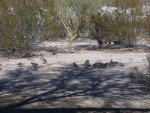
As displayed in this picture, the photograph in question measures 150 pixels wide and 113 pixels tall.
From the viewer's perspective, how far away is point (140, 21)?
2114 centimetres

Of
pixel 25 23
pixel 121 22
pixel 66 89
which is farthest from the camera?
pixel 121 22

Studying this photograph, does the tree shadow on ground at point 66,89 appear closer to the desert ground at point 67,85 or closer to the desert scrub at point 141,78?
the desert ground at point 67,85

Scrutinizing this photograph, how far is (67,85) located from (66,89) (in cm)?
54

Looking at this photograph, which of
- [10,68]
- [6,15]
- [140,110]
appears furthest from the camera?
[6,15]

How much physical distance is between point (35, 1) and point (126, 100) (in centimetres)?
1037

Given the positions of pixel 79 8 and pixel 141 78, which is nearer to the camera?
pixel 141 78

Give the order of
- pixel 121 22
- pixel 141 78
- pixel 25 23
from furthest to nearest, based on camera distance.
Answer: pixel 121 22 < pixel 25 23 < pixel 141 78

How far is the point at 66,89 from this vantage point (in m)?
10.6

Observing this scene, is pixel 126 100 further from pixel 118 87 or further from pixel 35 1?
pixel 35 1

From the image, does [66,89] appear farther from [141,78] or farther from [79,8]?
[79,8]

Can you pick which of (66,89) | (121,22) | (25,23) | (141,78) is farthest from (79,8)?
(66,89)

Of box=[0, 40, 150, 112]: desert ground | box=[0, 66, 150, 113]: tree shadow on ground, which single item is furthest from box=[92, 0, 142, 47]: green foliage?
box=[0, 66, 150, 113]: tree shadow on ground

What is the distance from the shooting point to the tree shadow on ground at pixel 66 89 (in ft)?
29.8

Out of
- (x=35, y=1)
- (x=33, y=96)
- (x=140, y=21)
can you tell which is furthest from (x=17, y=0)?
(x=33, y=96)
